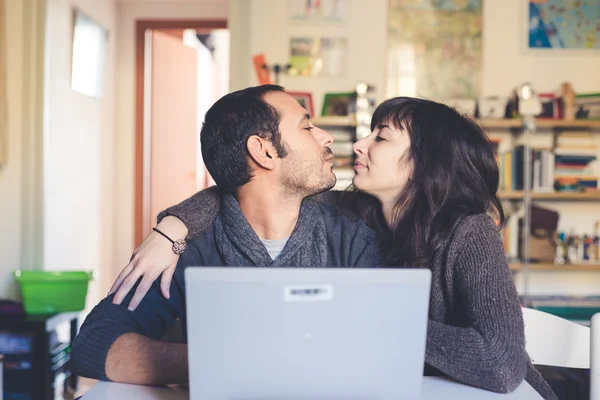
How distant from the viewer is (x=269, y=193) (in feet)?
5.36

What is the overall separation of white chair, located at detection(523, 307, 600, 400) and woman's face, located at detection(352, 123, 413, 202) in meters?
0.46

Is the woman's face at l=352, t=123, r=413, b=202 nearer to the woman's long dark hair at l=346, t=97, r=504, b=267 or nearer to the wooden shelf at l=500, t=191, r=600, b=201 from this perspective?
the woman's long dark hair at l=346, t=97, r=504, b=267

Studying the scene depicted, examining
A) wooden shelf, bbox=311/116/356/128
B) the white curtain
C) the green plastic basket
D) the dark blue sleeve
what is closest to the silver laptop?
the dark blue sleeve

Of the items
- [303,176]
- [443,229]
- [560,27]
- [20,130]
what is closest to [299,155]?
[303,176]

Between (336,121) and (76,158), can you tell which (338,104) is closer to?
(336,121)

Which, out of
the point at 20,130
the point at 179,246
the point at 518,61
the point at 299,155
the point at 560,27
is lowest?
the point at 179,246

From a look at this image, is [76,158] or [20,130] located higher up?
[20,130]

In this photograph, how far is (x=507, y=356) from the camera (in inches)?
44.4

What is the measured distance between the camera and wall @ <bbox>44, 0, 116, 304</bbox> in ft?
12.0

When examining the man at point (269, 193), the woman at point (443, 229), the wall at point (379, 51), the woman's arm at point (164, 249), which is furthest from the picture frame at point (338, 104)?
the woman's arm at point (164, 249)

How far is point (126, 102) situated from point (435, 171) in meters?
4.06

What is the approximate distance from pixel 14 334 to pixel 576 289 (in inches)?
125

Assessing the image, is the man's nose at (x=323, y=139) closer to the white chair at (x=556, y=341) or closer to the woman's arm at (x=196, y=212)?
the woman's arm at (x=196, y=212)

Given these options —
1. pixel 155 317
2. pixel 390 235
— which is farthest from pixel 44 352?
pixel 390 235
